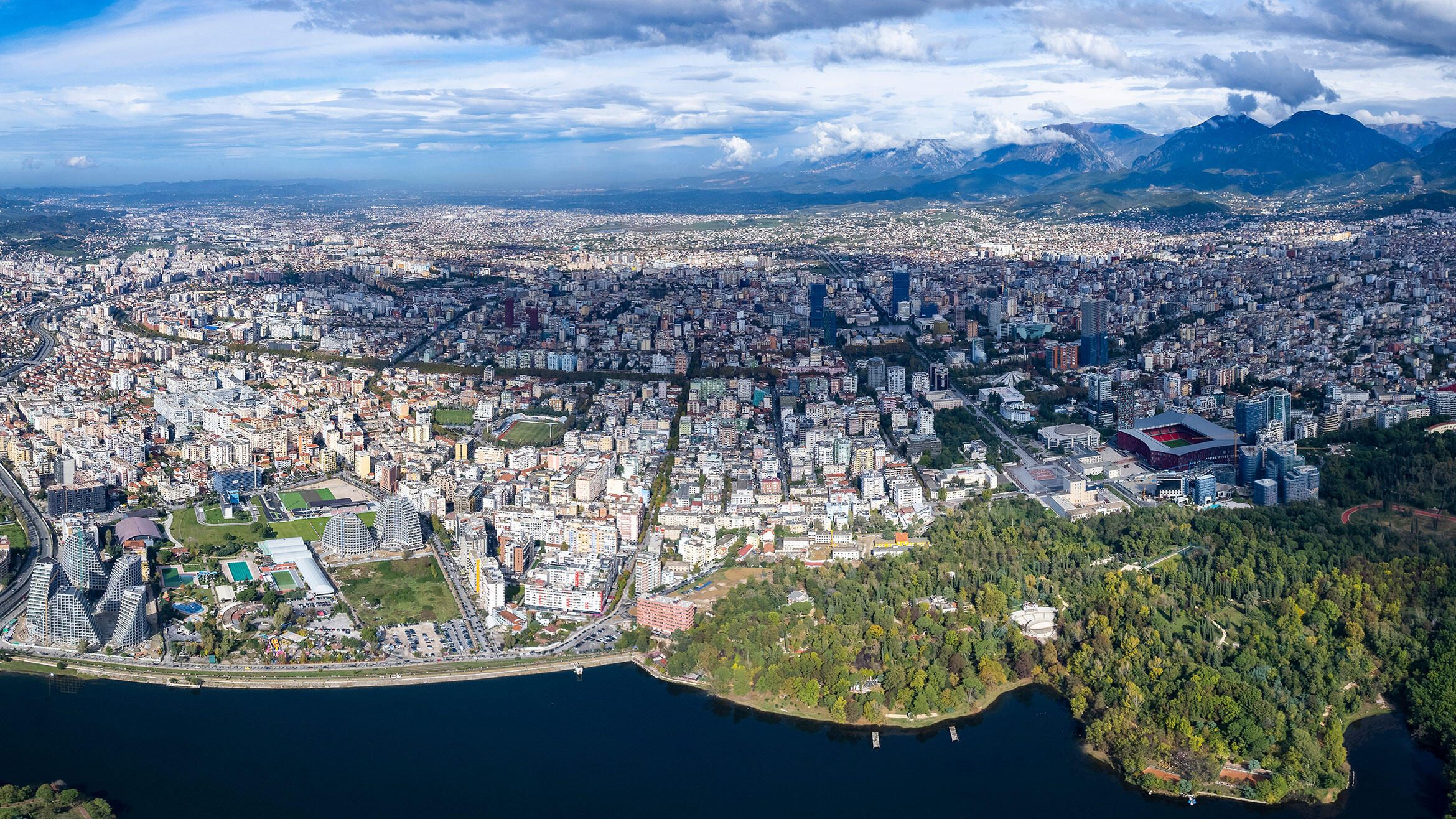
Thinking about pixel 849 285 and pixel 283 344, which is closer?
pixel 283 344

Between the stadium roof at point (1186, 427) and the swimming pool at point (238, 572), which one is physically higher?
the stadium roof at point (1186, 427)

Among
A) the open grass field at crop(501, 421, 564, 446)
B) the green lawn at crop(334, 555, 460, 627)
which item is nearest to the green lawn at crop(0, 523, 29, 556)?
the green lawn at crop(334, 555, 460, 627)

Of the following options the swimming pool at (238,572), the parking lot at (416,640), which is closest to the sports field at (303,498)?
the swimming pool at (238,572)

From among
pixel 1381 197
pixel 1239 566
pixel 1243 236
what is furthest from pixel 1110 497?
pixel 1381 197

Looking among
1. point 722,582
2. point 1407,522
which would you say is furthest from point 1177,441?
point 722,582

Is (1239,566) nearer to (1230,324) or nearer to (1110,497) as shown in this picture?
(1110,497)

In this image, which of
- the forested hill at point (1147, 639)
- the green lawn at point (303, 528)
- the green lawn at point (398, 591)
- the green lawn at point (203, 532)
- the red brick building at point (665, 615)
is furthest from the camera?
the green lawn at point (303, 528)

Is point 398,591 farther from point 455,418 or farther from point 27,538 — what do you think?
point 455,418

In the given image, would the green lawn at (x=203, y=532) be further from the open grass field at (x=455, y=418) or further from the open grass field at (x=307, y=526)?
the open grass field at (x=455, y=418)
